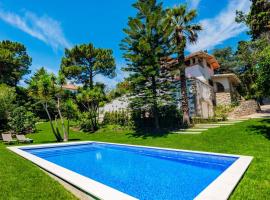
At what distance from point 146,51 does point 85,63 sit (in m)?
16.8

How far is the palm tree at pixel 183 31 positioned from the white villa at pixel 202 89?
1386 mm

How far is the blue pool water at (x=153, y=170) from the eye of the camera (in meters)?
5.97

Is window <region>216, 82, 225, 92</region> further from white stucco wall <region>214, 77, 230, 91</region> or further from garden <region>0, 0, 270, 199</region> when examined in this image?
garden <region>0, 0, 270, 199</region>

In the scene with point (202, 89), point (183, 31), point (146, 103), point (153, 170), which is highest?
point (183, 31)

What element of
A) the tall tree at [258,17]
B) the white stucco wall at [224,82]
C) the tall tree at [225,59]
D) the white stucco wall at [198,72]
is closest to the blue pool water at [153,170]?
the tall tree at [258,17]

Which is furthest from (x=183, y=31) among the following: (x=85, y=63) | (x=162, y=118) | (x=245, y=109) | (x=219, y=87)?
(x=85, y=63)

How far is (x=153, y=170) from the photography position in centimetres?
838

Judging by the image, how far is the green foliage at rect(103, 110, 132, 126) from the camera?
2214 cm

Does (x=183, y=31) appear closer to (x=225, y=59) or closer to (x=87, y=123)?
(x=87, y=123)

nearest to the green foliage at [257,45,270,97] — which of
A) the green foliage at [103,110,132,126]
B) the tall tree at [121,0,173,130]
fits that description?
the tall tree at [121,0,173,130]

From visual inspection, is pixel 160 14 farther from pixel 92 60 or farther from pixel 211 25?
pixel 92 60

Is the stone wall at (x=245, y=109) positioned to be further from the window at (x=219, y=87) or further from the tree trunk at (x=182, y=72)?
the tree trunk at (x=182, y=72)

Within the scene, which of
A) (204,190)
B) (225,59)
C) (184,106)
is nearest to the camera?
(204,190)

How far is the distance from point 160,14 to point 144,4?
1.59 metres
